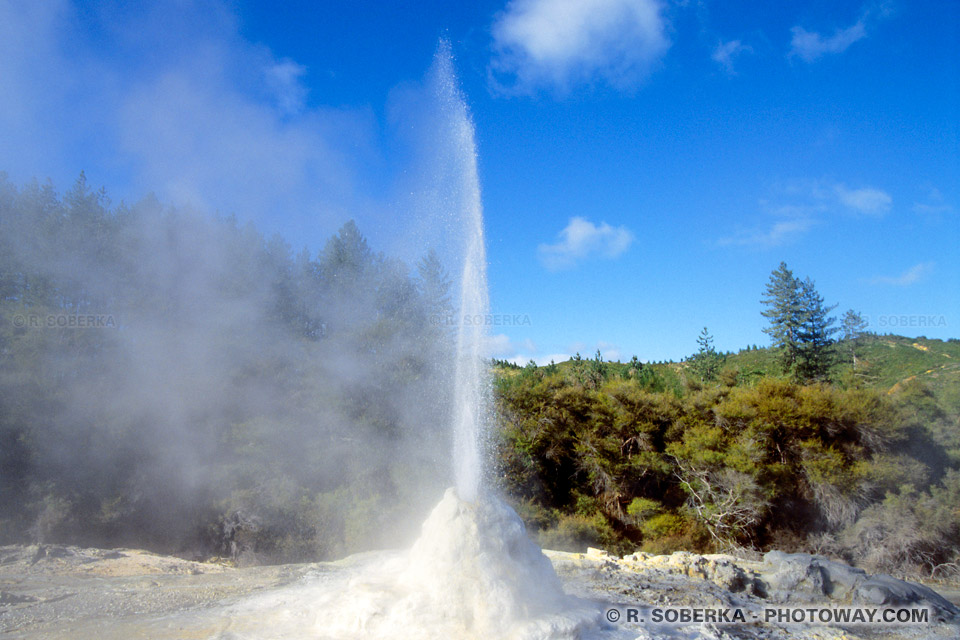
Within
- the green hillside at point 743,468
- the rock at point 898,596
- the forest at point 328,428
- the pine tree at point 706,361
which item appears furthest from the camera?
the pine tree at point 706,361

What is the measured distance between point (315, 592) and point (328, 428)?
5.45 metres

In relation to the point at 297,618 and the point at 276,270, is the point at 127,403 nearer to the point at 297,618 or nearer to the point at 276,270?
the point at 276,270

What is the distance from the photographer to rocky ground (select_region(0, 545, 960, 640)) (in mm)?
3941

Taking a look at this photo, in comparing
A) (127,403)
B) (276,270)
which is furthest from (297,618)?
(276,270)

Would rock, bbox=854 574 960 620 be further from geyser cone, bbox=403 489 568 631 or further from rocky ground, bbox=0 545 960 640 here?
geyser cone, bbox=403 489 568 631

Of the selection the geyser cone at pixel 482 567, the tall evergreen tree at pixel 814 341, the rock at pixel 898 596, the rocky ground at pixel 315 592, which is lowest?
the rock at pixel 898 596

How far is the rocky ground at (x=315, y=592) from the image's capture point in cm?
394

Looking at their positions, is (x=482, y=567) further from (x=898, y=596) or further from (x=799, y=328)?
(x=799, y=328)

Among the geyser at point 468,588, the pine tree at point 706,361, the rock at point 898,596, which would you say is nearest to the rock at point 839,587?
the rock at point 898,596

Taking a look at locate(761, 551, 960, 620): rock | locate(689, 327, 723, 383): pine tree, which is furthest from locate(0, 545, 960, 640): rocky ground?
locate(689, 327, 723, 383): pine tree

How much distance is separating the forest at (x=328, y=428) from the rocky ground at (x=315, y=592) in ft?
6.35

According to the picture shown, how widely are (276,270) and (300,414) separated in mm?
3792

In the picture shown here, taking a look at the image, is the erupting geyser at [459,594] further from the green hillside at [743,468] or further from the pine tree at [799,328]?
the pine tree at [799,328]

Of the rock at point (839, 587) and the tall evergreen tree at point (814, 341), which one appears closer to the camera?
the rock at point (839, 587)
